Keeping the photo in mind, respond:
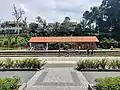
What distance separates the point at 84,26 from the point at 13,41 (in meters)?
29.1

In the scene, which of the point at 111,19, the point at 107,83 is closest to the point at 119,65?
the point at 107,83

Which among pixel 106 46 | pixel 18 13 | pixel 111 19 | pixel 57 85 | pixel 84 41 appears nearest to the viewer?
pixel 57 85

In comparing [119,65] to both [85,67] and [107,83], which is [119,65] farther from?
[107,83]

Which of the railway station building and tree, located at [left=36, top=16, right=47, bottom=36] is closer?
the railway station building

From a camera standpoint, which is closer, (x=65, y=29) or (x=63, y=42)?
(x=63, y=42)

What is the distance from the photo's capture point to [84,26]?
8794cm

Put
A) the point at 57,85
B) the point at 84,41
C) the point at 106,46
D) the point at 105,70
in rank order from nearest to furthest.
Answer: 1. the point at 57,85
2. the point at 105,70
3. the point at 84,41
4. the point at 106,46

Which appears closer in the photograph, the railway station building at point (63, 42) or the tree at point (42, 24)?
the railway station building at point (63, 42)

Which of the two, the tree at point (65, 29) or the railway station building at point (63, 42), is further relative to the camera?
the tree at point (65, 29)

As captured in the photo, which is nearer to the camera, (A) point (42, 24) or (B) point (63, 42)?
(B) point (63, 42)

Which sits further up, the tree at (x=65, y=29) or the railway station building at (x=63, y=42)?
the tree at (x=65, y=29)

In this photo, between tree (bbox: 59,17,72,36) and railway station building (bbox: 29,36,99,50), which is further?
tree (bbox: 59,17,72,36)

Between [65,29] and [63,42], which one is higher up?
[65,29]

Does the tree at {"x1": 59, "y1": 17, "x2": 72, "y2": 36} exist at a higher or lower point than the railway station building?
higher
